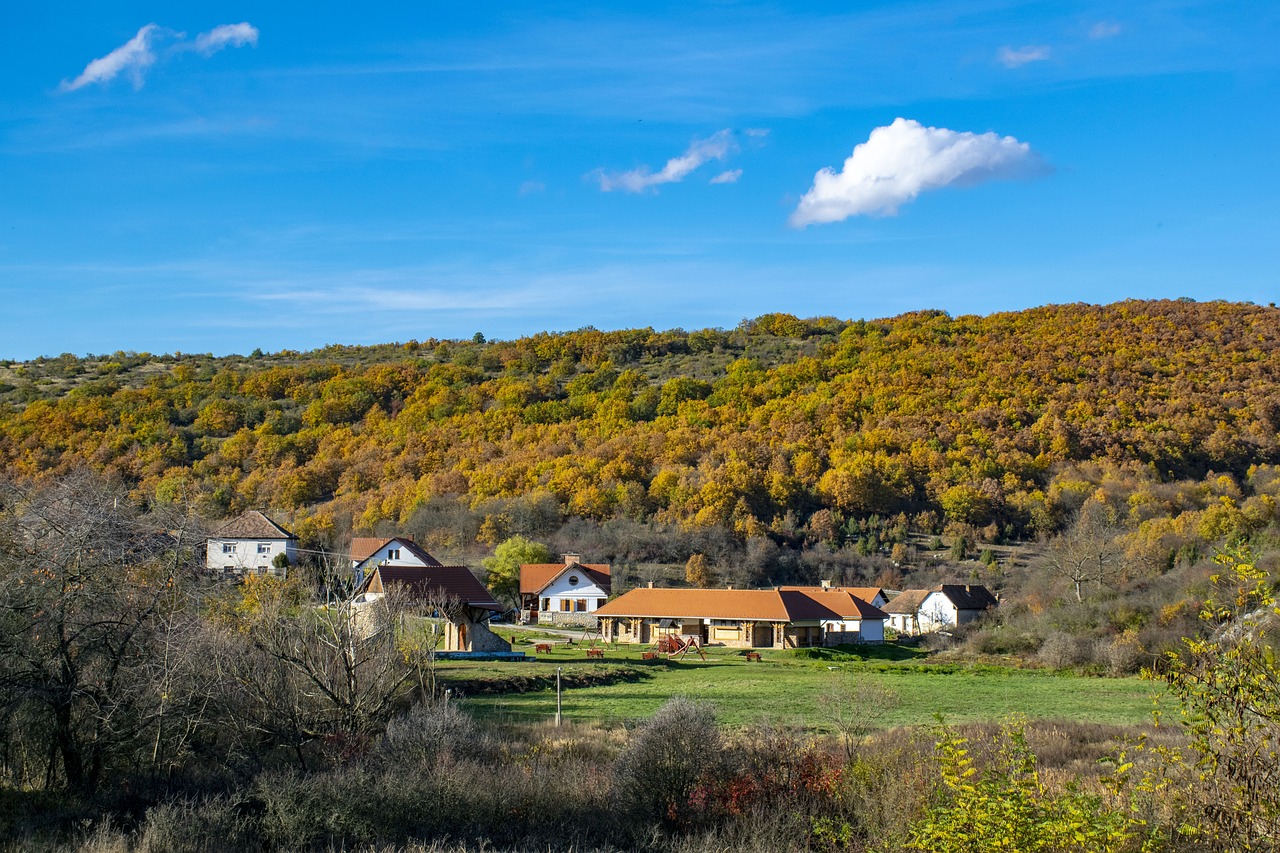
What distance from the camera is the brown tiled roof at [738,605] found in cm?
5459

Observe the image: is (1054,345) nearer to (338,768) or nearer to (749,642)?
(749,642)

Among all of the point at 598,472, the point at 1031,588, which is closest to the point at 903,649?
the point at 1031,588

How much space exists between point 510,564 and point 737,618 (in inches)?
762

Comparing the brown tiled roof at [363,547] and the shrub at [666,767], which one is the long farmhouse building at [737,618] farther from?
the shrub at [666,767]

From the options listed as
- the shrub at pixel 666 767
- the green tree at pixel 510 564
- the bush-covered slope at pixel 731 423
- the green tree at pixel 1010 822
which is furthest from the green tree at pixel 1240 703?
the bush-covered slope at pixel 731 423

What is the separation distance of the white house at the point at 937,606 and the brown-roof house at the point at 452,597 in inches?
1221

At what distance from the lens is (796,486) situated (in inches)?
3435

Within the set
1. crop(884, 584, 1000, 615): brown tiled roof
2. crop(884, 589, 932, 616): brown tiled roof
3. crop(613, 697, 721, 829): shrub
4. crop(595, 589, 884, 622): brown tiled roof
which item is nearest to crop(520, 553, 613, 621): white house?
crop(595, 589, 884, 622): brown tiled roof

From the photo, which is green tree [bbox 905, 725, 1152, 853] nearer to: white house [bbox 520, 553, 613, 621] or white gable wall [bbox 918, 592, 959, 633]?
white house [bbox 520, 553, 613, 621]

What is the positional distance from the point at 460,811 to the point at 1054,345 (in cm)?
11517

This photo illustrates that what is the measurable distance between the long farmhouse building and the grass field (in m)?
4.67

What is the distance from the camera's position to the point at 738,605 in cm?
5541

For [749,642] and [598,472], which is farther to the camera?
[598,472]

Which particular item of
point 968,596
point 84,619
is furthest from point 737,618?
point 84,619
